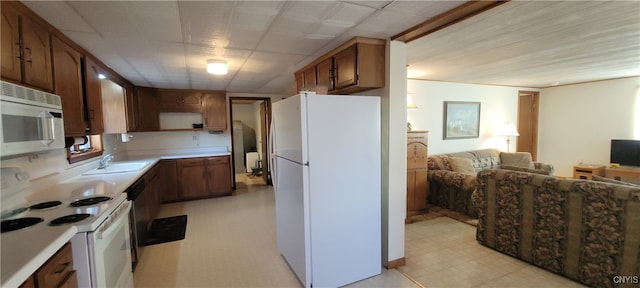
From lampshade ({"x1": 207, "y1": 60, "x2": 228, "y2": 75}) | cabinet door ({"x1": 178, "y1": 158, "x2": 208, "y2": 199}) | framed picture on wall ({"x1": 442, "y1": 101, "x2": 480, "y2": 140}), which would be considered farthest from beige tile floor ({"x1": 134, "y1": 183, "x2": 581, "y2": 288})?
framed picture on wall ({"x1": 442, "y1": 101, "x2": 480, "y2": 140})

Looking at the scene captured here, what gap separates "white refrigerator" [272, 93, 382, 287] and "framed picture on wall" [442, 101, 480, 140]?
3.41m

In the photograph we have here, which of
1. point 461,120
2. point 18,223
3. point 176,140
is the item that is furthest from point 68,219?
point 461,120

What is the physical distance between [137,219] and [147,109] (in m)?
2.82

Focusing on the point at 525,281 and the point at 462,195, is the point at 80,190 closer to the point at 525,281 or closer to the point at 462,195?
the point at 525,281

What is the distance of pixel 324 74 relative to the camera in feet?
9.30

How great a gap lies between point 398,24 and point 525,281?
2427mm

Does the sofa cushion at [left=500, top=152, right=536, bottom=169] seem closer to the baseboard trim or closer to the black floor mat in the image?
the baseboard trim

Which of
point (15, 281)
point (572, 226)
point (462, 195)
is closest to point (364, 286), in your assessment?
point (572, 226)

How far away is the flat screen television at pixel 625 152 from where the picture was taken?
4.84 metres

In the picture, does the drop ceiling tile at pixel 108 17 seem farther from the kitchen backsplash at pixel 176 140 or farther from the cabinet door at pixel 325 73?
the kitchen backsplash at pixel 176 140

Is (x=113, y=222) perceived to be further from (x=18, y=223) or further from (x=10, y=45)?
(x=10, y=45)

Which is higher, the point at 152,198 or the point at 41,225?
the point at 41,225

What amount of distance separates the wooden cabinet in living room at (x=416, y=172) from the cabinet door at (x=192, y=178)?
12.1 feet

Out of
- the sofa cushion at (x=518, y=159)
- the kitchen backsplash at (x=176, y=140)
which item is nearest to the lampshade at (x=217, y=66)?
the kitchen backsplash at (x=176, y=140)
